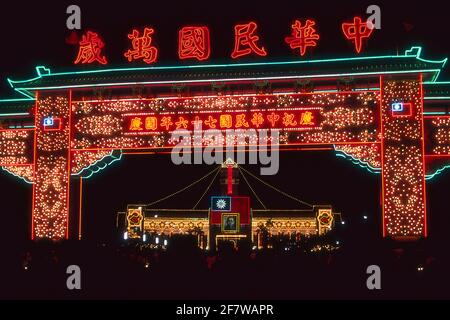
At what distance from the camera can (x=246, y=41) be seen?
13.2 meters

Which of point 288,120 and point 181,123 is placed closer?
point 288,120

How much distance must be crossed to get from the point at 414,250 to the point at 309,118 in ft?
16.0

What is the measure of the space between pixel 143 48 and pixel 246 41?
2.11 metres

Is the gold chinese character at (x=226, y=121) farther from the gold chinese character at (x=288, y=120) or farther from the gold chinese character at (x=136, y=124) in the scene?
the gold chinese character at (x=136, y=124)

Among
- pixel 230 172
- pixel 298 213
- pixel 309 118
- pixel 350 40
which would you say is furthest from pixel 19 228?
pixel 350 40

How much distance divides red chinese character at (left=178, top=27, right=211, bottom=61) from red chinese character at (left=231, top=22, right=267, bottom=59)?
57 centimetres

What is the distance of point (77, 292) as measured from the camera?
7.48 m

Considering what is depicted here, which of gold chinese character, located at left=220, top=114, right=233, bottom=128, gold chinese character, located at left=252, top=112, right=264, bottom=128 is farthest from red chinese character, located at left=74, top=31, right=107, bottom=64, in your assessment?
gold chinese character, located at left=252, top=112, right=264, bottom=128

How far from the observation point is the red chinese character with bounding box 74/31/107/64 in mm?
13791

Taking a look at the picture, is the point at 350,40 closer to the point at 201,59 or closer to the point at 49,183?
the point at 201,59

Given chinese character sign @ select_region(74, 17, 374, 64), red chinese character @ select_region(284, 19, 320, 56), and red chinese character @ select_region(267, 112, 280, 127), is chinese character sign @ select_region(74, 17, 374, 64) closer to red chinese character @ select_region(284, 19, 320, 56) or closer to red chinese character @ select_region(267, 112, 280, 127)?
red chinese character @ select_region(284, 19, 320, 56)

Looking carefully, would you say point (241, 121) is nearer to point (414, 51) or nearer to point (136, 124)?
point (136, 124)

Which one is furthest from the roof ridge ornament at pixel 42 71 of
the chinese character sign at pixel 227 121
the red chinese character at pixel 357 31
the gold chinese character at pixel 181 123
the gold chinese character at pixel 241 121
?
the red chinese character at pixel 357 31

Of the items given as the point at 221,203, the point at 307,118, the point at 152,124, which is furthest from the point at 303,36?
the point at 221,203
